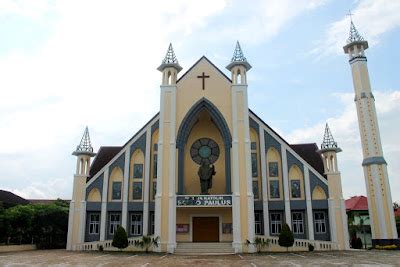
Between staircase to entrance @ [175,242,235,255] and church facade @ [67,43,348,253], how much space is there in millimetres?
1405

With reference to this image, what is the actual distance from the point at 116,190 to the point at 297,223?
12935 millimetres

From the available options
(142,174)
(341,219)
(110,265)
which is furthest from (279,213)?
(110,265)

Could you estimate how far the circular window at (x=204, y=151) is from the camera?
27125mm

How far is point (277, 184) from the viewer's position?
25719mm

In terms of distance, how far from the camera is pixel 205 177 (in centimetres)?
2444

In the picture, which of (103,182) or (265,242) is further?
(103,182)

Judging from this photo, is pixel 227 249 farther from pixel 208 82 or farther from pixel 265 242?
pixel 208 82

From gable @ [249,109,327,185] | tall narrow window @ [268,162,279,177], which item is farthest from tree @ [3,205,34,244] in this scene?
gable @ [249,109,327,185]

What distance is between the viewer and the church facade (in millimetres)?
23922

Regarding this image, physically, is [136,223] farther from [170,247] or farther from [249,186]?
[249,186]

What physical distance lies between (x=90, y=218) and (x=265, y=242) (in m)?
12.3

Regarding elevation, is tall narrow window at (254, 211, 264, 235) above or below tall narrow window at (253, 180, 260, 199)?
below

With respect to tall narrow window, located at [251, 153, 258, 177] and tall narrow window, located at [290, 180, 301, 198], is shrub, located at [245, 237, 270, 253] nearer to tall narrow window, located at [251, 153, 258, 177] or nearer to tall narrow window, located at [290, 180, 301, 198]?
tall narrow window, located at [290, 180, 301, 198]

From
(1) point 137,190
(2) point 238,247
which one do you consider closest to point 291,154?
(2) point 238,247
